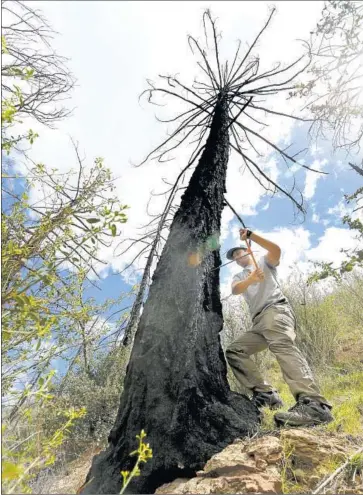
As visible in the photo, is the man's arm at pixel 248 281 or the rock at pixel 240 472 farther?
the man's arm at pixel 248 281

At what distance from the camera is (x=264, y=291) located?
4.02 metres

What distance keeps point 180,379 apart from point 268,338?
1542 millimetres

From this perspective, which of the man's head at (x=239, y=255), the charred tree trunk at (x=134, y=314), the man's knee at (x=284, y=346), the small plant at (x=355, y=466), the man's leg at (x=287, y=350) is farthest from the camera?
the charred tree trunk at (x=134, y=314)

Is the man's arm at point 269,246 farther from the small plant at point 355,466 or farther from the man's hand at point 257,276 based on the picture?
the small plant at point 355,466

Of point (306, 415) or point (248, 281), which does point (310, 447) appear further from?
point (248, 281)

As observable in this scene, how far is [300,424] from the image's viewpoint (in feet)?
9.84

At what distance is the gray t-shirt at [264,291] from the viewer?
13.0 ft

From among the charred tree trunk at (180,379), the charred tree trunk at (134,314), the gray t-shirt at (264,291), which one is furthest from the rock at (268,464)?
the charred tree trunk at (134,314)

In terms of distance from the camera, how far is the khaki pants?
3.43 metres

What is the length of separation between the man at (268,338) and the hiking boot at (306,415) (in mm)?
22

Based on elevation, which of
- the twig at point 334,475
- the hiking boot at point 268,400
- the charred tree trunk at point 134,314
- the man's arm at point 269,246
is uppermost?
the charred tree trunk at point 134,314

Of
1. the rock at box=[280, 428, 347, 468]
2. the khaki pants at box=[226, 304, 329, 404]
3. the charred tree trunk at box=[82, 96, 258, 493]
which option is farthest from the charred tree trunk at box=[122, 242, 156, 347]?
the rock at box=[280, 428, 347, 468]

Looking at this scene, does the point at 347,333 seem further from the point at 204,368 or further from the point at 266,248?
the point at 204,368

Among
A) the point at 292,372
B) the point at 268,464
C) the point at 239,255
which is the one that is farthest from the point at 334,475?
the point at 239,255
